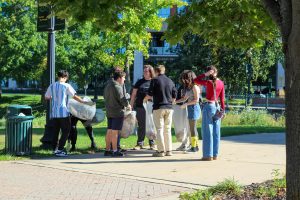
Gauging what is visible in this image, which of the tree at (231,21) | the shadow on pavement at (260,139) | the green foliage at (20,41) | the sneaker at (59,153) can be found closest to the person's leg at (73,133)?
the sneaker at (59,153)

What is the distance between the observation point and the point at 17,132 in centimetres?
1016

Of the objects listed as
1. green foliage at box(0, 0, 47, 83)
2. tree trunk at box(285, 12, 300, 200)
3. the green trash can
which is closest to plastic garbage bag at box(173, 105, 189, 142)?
the green trash can

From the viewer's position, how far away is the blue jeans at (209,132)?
982 cm

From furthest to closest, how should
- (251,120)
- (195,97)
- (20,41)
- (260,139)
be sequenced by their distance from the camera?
1. (20,41)
2. (251,120)
3. (260,139)
4. (195,97)

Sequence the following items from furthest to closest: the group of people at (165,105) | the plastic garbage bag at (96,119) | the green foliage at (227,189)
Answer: the plastic garbage bag at (96,119), the group of people at (165,105), the green foliage at (227,189)

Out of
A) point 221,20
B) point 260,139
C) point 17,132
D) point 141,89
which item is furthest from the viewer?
point 260,139

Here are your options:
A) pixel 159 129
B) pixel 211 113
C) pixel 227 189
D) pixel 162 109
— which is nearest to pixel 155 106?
pixel 162 109

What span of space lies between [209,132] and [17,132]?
149 inches

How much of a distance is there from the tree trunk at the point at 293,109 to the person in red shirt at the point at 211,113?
14.7 ft

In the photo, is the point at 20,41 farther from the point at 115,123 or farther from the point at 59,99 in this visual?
the point at 115,123

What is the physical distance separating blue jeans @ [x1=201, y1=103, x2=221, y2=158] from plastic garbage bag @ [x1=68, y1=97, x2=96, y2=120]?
2.68 meters

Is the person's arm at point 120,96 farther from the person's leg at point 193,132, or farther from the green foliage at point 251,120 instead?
the green foliage at point 251,120

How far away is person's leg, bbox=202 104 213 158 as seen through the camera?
32.2ft

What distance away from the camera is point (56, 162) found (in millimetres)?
9641
